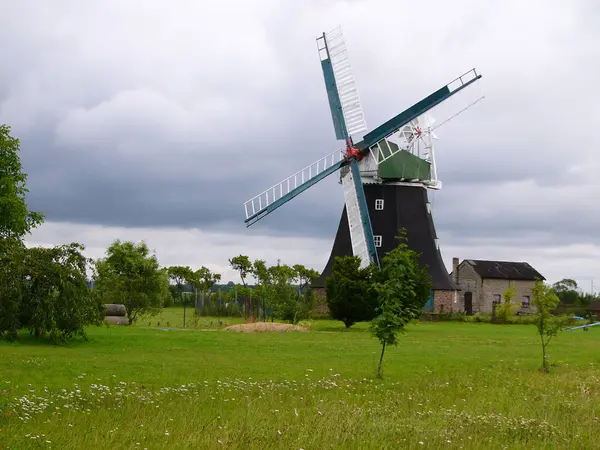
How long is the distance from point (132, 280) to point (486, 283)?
3759 cm

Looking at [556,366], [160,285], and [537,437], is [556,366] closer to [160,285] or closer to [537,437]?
[537,437]

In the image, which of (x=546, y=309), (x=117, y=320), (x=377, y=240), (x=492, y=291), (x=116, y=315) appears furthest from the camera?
(x=492, y=291)

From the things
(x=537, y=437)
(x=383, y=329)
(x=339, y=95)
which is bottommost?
(x=537, y=437)

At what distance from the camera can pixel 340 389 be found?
1752cm

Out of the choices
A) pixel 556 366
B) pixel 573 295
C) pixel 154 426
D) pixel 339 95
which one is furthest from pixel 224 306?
pixel 573 295

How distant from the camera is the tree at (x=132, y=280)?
48.3m

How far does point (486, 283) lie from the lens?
74250 millimetres

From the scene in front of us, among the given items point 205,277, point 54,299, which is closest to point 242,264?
point 205,277

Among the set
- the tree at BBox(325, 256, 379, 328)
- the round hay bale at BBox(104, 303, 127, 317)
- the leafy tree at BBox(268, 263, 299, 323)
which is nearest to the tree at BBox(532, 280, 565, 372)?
the tree at BBox(325, 256, 379, 328)

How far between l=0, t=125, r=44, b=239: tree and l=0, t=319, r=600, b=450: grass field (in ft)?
39.8

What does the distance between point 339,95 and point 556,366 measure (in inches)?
1178

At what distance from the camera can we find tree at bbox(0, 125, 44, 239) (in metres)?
38.8

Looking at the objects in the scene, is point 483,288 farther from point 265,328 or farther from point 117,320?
point 117,320

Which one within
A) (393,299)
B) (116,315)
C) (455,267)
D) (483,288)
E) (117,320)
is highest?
(455,267)
